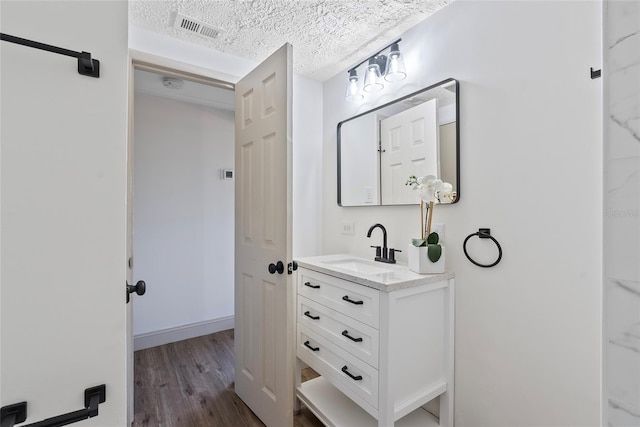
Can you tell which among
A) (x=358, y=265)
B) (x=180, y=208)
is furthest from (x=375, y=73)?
(x=180, y=208)

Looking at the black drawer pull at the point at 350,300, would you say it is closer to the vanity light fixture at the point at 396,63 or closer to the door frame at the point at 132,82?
the door frame at the point at 132,82

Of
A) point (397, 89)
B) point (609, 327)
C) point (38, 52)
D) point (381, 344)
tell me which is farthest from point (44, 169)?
point (397, 89)

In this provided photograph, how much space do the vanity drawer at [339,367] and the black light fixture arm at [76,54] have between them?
1.47m

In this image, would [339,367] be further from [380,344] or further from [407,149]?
[407,149]

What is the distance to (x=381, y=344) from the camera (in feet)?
4.34

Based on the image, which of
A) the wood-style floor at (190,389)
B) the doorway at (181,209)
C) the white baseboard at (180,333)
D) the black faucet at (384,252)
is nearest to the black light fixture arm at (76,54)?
the black faucet at (384,252)

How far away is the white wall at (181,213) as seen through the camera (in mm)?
2789

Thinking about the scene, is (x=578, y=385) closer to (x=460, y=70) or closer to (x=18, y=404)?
(x=460, y=70)

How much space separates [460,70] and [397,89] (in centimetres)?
43

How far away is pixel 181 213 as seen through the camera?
298 cm

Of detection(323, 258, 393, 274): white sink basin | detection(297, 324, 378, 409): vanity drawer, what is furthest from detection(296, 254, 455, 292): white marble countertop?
detection(297, 324, 378, 409): vanity drawer

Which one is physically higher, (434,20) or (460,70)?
(434,20)

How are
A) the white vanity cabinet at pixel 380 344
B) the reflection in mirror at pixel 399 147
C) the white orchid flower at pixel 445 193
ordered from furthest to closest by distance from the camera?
the reflection in mirror at pixel 399 147 < the white orchid flower at pixel 445 193 < the white vanity cabinet at pixel 380 344

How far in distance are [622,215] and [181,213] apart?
3186 mm
